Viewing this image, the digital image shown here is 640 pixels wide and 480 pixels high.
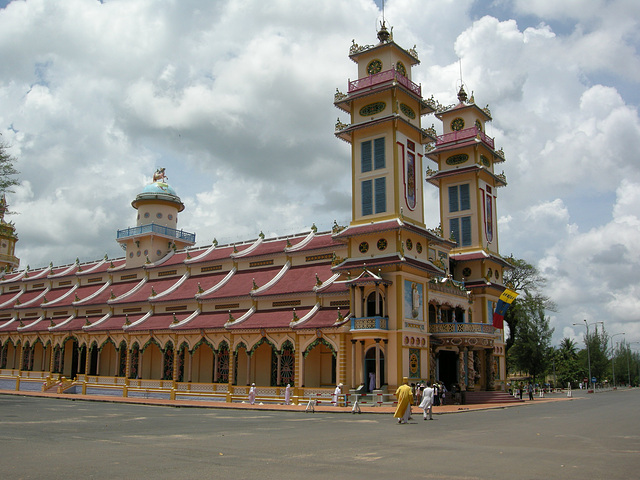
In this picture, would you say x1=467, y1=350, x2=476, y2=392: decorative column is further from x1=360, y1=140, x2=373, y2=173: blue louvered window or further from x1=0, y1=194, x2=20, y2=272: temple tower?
x1=0, y1=194, x2=20, y2=272: temple tower

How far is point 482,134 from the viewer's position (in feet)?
157

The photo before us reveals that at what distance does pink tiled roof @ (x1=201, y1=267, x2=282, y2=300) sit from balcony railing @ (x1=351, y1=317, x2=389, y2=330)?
11.2 meters

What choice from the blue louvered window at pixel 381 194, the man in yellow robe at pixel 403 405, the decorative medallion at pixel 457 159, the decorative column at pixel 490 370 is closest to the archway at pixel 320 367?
the blue louvered window at pixel 381 194

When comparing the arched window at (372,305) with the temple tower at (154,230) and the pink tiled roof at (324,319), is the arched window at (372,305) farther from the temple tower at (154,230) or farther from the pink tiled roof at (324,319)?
the temple tower at (154,230)

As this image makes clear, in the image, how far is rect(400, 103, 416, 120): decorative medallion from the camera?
126 feet

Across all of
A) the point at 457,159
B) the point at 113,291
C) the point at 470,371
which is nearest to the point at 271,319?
the point at 470,371

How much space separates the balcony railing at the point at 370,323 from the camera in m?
33.8

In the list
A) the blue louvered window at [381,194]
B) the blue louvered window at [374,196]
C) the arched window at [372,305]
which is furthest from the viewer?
the blue louvered window at [374,196]

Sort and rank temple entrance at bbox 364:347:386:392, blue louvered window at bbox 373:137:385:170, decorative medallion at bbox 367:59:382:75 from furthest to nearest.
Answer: decorative medallion at bbox 367:59:382:75
blue louvered window at bbox 373:137:385:170
temple entrance at bbox 364:347:386:392

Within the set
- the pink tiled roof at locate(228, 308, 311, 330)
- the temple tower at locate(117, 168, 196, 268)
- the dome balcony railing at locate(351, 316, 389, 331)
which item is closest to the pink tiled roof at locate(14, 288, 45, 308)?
the temple tower at locate(117, 168, 196, 268)

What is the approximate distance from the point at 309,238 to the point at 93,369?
25.6m

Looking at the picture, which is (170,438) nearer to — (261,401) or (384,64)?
(261,401)

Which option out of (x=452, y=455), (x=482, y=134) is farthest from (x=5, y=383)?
(x=452, y=455)

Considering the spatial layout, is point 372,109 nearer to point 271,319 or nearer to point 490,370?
point 271,319
